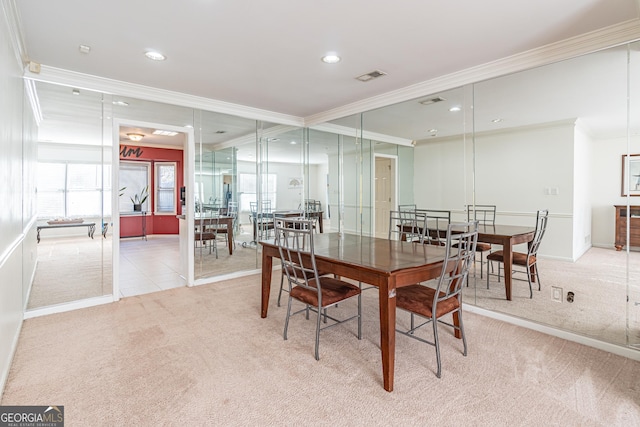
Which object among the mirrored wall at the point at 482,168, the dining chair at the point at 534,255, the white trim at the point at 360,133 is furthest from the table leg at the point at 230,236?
the dining chair at the point at 534,255

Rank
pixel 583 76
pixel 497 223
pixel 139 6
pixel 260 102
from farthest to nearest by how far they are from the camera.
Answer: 1. pixel 260 102
2. pixel 497 223
3. pixel 583 76
4. pixel 139 6

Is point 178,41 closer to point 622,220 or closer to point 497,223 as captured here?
point 497,223

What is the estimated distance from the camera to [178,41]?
270 cm

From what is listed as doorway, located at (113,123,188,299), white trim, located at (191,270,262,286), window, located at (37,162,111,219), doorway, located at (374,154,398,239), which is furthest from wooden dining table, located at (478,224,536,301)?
doorway, located at (113,123,188,299)

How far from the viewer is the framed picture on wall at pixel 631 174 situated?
2582 mm

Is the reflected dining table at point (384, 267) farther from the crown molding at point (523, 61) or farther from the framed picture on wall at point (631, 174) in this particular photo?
the crown molding at point (523, 61)

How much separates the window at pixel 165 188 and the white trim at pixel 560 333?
7.74 meters

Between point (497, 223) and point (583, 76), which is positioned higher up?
point (583, 76)

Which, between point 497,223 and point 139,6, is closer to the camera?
point 139,6

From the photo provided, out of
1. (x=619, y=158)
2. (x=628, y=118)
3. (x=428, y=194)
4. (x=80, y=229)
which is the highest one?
(x=628, y=118)

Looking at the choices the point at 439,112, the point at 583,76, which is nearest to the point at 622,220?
the point at 583,76

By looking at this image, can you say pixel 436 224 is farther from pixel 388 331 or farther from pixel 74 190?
pixel 74 190

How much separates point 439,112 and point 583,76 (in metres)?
1.34

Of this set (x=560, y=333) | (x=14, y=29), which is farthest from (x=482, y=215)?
(x=14, y=29)
